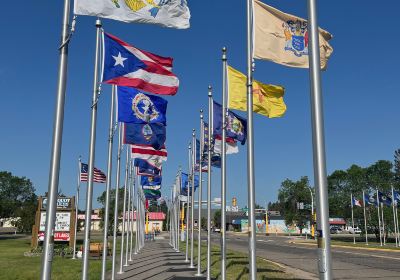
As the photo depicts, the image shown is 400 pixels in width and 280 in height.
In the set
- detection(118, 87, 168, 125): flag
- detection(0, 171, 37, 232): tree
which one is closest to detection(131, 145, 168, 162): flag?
detection(118, 87, 168, 125): flag

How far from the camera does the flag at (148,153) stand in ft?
70.6

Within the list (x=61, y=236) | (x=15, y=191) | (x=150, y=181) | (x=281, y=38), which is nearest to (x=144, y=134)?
(x=281, y=38)

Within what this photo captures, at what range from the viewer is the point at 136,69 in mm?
11078

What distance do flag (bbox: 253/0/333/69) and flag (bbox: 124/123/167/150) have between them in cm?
688

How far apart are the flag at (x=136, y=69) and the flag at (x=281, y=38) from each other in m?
2.33

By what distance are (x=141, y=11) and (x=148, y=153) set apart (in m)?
13.6

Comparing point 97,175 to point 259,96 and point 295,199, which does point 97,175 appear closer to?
point 259,96

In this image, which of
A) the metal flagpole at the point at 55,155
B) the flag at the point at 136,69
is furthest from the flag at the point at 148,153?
the metal flagpole at the point at 55,155

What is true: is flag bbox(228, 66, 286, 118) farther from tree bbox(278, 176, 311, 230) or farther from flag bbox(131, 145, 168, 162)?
tree bbox(278, 176, 311, 230)

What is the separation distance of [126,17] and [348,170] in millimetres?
123571

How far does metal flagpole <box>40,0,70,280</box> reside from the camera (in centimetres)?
714

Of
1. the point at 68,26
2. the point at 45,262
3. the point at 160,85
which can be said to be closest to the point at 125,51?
the point at 160,85

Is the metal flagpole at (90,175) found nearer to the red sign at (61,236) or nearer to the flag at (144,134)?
the flag at (144,134)

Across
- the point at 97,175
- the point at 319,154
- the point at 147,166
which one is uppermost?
the point at 147,166
